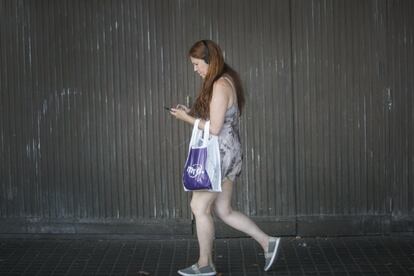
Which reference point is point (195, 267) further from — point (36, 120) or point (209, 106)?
point (36, 120)

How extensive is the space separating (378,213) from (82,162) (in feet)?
9.61

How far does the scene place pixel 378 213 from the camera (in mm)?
7672

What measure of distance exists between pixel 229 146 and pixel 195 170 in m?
0.36

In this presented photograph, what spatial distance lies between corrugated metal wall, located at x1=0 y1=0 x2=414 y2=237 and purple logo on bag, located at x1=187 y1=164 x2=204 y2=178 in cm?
156

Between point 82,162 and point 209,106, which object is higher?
point 209,106

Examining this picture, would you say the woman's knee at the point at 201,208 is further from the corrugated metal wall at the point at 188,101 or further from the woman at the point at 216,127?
the corrugated metal wall at the point at 188,101

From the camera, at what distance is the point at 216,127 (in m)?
6.09

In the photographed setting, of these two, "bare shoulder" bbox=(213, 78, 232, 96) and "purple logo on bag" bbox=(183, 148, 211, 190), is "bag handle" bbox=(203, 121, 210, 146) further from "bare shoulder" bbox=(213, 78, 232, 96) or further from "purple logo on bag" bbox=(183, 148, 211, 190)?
"bare shoulder" bbox=(213, 78, 232, 96)

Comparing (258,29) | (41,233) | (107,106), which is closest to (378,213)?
(258,29)

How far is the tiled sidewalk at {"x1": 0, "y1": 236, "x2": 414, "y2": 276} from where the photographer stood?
6.62 meters

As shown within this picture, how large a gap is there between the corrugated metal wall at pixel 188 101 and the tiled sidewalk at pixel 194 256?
186 mm

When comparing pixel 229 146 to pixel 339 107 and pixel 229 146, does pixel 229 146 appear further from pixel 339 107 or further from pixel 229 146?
pixel 339 107

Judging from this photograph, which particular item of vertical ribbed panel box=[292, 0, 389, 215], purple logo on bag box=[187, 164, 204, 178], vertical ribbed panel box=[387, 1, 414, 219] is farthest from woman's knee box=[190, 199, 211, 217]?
vertical ribbed panel box=[387, 1, 414, 219]

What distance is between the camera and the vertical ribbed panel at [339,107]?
7508mm
